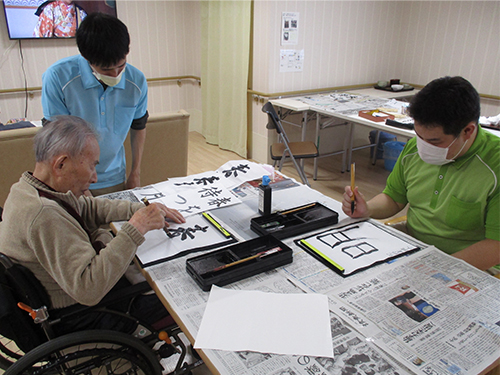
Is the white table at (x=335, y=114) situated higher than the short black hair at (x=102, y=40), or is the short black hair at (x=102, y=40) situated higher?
the short black hair at (x=102, y=40)

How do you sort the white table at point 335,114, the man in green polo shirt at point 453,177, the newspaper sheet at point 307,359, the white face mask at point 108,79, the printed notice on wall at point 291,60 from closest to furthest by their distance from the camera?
the newspaper sheet at point 307,359 → the man in green polo shirt at point 453,177 → the white face mask at point 108,79 → the white table at point 335,114 → the printed notice on wall at point 291,60

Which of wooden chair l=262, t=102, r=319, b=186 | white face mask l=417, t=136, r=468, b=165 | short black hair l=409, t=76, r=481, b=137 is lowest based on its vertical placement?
wooden chair l=262, t=102, r=319, b=186

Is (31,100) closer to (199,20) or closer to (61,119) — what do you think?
(199,20)

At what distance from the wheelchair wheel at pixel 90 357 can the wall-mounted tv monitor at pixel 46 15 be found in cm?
429

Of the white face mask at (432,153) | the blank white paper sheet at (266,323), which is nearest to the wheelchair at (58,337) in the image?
the blank white paper sheet at (266,323)

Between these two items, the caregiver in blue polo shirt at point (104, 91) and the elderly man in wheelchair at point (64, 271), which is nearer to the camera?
the elderly man in wheelchair at point (64, 271)

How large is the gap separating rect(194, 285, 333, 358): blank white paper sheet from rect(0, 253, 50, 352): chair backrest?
49cm

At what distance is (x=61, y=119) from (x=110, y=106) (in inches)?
25.3

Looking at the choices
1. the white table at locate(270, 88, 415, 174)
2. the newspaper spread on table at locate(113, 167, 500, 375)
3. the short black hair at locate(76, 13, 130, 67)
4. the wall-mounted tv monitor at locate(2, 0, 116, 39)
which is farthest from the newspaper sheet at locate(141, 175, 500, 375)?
the wall-mounted tv monitor at locate(2, 0, 116, 39)

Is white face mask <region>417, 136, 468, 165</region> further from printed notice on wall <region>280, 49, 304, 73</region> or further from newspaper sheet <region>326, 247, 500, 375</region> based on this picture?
printed notice on wall <region>280, 49, 304, 73</region>

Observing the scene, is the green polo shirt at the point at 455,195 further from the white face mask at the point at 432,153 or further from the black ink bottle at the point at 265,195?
the black ink bottle at the point at 265,195

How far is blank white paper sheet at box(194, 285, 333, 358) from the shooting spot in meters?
0.88

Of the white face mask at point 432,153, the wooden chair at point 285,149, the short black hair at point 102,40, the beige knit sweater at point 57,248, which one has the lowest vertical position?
the wooden chair at point 285,149

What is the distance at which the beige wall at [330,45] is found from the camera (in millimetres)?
4023
